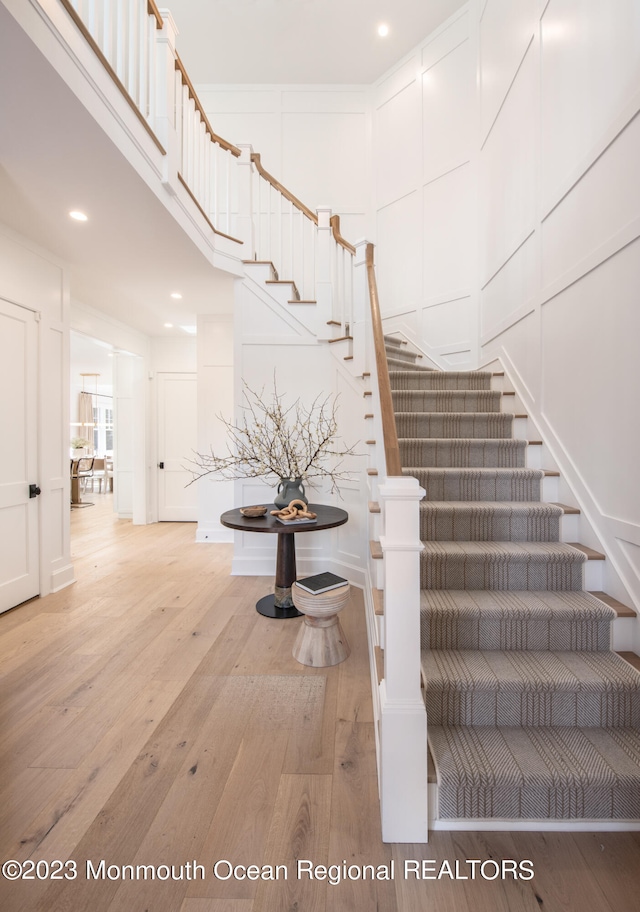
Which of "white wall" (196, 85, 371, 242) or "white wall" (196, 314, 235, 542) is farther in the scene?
"white wall" (196, 85, 371, 242)

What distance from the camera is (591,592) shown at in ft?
6.05

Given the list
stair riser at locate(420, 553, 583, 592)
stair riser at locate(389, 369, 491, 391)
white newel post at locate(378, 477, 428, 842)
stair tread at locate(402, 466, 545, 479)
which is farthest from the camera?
stair riser at locate(389, 369, 491, 391)

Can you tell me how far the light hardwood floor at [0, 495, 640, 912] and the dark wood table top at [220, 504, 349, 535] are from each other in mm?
656

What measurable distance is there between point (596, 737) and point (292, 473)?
2298 millimetres

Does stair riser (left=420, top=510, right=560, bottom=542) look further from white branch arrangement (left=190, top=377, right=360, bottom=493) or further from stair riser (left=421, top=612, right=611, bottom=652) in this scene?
white branch arrangement (left=190, top=377, right=360, bottom=493)

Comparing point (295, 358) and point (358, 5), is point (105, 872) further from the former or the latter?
point (358, 5)

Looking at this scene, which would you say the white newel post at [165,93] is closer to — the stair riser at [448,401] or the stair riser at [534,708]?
the stair riser at [448,401]

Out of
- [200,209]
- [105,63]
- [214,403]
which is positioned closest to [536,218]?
[200,209]

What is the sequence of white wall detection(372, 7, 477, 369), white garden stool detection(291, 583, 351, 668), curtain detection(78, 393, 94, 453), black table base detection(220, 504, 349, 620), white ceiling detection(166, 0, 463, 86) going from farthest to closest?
curtain detection(78, 393, 94, 453)
white ceiling detection(166, 0, 463, 86)
white wall detection(372, 7, 477, 369)
black table base detection(220, 504, 349, 620)
white garden stool detection(291, 583, 351, 668)

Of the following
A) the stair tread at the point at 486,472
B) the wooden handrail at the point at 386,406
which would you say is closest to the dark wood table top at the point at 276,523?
the stair tread at the point at 486,472

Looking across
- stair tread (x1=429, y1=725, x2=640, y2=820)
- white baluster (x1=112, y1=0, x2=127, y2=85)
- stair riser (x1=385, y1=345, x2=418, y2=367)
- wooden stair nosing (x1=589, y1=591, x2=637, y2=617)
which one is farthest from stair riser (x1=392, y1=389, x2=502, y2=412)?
white baluster (x1=112, y1=0, x2=127, y2=85)

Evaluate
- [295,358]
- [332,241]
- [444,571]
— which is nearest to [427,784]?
[444,571]

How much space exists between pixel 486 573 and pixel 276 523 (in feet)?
4.57

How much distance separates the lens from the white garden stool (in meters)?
2.18
